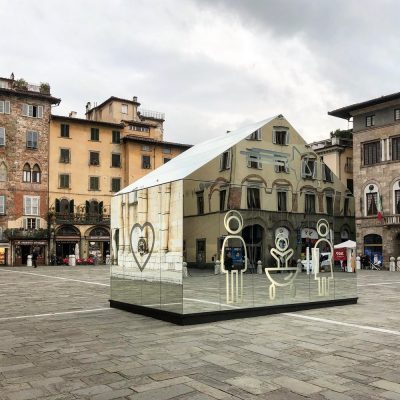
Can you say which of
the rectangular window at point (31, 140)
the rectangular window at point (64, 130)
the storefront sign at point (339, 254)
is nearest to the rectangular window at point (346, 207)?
the storefront sign at point (339, 254)

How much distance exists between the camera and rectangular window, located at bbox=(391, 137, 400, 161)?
128 feet

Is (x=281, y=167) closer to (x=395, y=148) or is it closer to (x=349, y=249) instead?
(x=349, y=249)

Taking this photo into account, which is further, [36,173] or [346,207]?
[36,173]

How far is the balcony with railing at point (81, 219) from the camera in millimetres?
47594

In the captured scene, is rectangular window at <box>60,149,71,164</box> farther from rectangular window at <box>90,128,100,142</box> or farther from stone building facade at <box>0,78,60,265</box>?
rectangular window at <box>90,128,100,142</box>

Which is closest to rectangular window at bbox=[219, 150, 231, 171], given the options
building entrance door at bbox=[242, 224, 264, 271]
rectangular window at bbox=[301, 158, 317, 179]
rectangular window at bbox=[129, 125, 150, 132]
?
building entrance door at bbox=[242, 224, 264, 271]

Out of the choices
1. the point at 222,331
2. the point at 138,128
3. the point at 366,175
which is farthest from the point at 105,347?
the point at 138,128

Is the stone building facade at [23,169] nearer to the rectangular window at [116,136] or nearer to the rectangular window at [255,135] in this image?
the rectangular window at [116,136]

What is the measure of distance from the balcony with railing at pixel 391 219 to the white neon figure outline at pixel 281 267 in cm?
2958

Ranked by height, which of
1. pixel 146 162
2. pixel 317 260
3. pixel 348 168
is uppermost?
pixel 146 162

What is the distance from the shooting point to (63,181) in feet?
160

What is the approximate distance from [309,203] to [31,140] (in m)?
40.6

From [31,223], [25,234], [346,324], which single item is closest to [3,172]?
[31,223]

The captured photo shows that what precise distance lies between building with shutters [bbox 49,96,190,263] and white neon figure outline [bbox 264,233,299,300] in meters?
37.8
